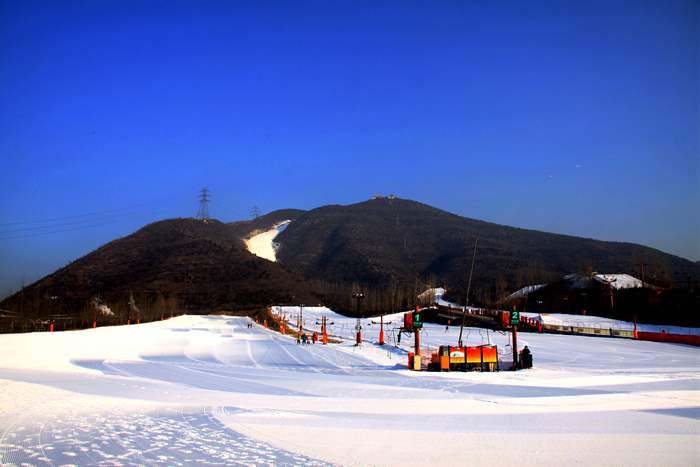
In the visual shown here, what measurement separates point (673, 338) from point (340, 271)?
123653mm

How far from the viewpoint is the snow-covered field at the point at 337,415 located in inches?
264

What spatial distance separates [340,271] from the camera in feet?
511

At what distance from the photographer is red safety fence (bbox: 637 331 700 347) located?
111 feet

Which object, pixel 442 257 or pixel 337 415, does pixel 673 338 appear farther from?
pixel 442 257

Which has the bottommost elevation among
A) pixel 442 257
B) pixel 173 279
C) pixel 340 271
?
pixel 173 279

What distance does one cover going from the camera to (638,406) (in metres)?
10.7

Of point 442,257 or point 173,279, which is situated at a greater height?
point 442,257

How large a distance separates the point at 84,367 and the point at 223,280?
3674 inches

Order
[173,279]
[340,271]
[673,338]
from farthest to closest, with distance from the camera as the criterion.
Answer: [340,271] → [173,279] → [673,338]

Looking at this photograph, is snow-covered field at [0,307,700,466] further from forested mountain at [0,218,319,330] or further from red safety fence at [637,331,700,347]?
forested mountain at [0,218,319,330]

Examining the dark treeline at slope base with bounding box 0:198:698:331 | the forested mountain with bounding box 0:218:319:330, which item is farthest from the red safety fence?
the forested mountain with bounding box 0:218:319:330

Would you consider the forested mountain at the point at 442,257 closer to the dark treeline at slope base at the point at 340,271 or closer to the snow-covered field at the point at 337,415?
the dark treeline at slope base at the point at 340,271

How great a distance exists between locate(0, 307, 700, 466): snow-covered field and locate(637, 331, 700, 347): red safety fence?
1775cm

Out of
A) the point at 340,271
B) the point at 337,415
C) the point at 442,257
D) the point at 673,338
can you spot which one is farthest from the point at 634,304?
the point at 442,257
